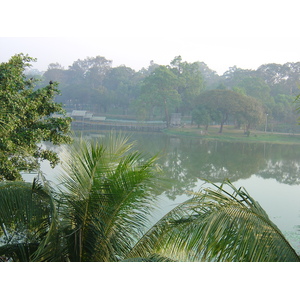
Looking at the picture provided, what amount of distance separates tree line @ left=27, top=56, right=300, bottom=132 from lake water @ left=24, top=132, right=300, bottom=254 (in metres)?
0.58

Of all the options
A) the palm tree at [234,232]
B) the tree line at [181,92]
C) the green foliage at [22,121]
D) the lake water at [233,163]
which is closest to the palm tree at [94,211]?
the palm tree at [234,232]

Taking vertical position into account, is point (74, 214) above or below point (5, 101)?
below

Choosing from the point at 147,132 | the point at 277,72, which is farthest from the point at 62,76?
the point at 277,72

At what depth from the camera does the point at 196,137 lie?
947 cm

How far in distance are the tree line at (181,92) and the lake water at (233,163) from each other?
579 mm

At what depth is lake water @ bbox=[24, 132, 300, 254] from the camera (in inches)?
320

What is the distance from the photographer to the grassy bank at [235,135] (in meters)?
8.62

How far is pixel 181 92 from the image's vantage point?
29.3 ft

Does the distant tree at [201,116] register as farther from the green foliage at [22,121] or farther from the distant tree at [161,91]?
the green foliage at [22,121]

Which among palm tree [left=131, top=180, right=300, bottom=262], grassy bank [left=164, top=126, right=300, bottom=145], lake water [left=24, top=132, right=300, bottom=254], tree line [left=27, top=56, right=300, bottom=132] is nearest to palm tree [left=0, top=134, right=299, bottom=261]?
palm tree [left=131, top=180, right=300, bottom=262]

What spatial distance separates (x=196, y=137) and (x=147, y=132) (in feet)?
4.54

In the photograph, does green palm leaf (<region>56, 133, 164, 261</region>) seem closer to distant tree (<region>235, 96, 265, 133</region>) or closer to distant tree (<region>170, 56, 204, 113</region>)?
distant tree (<region>170, 56, 204, 113</region>)
